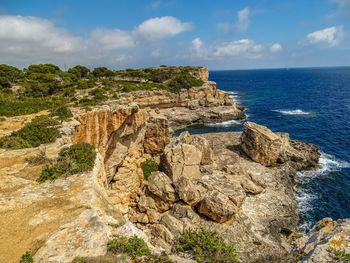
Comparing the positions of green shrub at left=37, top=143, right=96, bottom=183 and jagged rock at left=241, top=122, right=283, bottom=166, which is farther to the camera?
jagged rock at left=241, top=122, right=283, bottom=166

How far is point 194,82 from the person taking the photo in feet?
289

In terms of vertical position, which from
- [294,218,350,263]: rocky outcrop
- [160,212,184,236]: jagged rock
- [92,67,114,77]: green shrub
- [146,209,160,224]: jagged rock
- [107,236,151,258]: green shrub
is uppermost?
[92,67,114,77]: green shrub

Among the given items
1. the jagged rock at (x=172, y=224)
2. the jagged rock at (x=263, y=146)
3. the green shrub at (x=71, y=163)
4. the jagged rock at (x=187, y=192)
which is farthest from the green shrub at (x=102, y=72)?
the green shrub at (x=71, y=163)

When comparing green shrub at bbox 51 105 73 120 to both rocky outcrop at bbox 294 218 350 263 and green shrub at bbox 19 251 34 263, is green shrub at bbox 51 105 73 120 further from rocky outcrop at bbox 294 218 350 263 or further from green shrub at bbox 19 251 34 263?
rocky outcrop at bbox 294 218 350 263

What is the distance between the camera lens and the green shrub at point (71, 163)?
16.2 m

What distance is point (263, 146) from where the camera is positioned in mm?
42969

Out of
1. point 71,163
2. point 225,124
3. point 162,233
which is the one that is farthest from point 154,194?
point 225,124

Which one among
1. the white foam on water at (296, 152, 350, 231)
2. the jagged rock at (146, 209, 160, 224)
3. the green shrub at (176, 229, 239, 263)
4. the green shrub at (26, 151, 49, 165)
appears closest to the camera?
the green shrub at (176, 229, 239, 263)

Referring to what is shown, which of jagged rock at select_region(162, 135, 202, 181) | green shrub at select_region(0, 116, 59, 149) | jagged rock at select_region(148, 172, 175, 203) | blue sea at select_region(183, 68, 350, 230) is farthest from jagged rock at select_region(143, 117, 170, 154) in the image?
green shrub at select_region(0, 116, 59, 149)

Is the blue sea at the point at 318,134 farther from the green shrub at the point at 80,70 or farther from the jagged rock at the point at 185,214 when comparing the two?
the green shrub at the point at 80,70

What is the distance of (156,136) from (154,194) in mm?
14752

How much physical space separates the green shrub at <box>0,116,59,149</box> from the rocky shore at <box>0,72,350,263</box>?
2.85ft

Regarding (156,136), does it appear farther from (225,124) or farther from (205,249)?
(225,124)

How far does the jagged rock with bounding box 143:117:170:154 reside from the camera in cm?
4428
